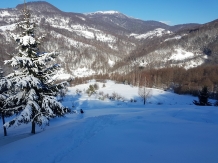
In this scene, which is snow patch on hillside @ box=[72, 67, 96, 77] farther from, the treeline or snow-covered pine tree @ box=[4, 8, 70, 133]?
snow-covered pine tree @ box=[4, 8, 70, 133]

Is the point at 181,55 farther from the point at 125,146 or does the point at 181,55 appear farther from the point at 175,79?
the point at 125,146

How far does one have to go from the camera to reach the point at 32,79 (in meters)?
11.7

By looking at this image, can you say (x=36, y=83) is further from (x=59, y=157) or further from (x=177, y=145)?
(x=177, y=145)

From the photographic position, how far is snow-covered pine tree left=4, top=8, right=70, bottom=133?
465 inches

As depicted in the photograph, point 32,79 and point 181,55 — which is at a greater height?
point 181,55

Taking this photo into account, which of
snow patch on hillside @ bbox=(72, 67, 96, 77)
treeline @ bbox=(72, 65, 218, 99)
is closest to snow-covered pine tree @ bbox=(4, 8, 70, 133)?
treeline @ bbox=(72, 65, 218, 99)

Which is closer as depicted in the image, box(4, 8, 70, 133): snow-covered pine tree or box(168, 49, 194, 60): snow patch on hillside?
box(4, 8, 70, 133): snow-covered pine tree

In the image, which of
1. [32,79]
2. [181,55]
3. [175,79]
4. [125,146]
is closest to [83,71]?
[175,79]

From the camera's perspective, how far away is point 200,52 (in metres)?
163

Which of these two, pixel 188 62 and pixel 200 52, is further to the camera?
pixel 200 52

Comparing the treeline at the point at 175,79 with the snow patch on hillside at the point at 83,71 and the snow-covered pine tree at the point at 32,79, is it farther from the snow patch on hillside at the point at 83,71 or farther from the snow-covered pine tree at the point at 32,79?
the snow-covered pine tree at the point at 32,79

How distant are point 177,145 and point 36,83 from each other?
30.8 ft

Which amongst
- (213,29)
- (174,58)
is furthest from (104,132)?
(213,29)

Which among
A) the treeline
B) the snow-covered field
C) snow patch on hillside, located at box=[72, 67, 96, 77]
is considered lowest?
the snow-covered field
